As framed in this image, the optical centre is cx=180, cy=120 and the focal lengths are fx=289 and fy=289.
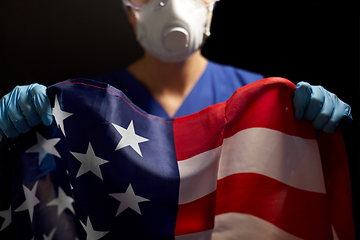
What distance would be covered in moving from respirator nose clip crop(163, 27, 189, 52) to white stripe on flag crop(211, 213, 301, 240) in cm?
46

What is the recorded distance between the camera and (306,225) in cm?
64

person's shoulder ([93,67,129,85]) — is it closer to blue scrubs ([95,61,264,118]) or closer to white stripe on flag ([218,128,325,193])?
blue scrubs ([95,61,264,118])

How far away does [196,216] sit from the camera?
0.69 metres

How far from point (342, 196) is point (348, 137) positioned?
42cm

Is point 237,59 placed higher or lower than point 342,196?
higher

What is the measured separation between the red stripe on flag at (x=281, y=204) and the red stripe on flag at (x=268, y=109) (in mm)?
121

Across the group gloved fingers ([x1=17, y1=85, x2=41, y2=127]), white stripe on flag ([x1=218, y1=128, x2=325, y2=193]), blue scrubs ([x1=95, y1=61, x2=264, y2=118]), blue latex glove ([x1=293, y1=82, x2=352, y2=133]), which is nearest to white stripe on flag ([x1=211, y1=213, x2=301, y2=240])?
white stripe on flag ([x1=218, y1=128, x2=325, y2=193])

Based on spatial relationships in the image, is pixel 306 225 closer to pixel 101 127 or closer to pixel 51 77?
pixel 101 127

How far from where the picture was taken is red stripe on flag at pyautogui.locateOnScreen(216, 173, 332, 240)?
636 millimetres

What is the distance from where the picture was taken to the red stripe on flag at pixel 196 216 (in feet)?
2.23

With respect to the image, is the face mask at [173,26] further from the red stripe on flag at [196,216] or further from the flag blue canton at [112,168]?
the red stripe on flag at [196,216]

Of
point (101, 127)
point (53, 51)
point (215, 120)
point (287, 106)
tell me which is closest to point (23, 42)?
point (53, 51)

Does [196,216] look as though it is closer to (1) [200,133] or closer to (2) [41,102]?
(1) [200,133]

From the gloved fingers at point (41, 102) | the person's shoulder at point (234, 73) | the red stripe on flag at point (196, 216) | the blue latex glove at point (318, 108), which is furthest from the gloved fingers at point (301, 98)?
the gloved fingers at point (41, 102)
